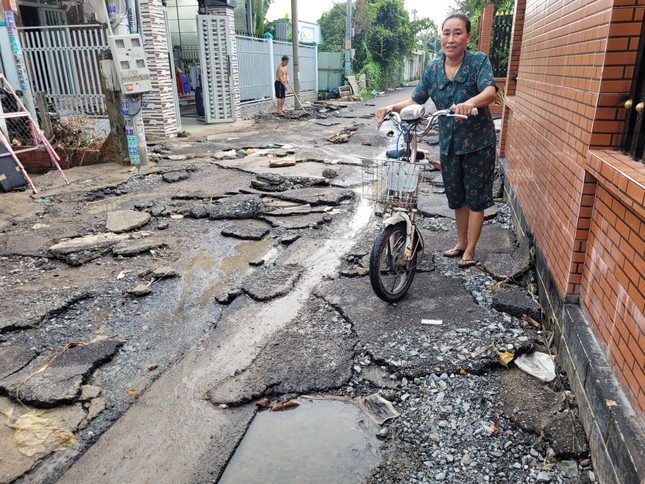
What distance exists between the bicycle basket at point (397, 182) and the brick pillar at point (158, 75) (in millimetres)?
9174

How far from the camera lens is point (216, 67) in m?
14.1

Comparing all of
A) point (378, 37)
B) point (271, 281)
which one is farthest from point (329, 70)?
point (271, 281)

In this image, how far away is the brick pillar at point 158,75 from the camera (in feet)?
35.4

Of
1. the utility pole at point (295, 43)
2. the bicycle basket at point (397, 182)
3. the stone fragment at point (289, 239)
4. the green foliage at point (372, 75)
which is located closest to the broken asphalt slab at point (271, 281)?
the stone fragment at point (289, 239)

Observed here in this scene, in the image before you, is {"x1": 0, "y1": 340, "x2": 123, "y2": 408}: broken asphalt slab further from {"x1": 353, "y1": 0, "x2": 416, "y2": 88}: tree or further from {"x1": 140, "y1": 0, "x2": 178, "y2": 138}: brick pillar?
{"x1": 353, "y1": 0, "x2": 416, "y2": 88}: tree

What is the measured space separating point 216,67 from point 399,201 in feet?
39.7

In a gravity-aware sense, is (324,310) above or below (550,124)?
below

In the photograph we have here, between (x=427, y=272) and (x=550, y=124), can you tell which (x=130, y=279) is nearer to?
(x=427, y=272)

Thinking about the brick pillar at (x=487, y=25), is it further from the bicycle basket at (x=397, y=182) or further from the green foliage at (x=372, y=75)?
the green foliage at (x=372, y=75)

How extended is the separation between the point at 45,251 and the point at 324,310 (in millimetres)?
3072

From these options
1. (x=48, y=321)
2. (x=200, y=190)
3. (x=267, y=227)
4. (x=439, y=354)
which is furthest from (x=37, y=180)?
(x=439, y=354)

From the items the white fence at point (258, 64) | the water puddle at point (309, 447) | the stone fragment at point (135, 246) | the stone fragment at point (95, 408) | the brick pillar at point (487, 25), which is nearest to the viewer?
the water puddle at point (309, 447)

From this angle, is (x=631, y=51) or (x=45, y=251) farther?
(x=45, y=251)

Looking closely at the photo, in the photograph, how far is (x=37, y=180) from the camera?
7.95m
